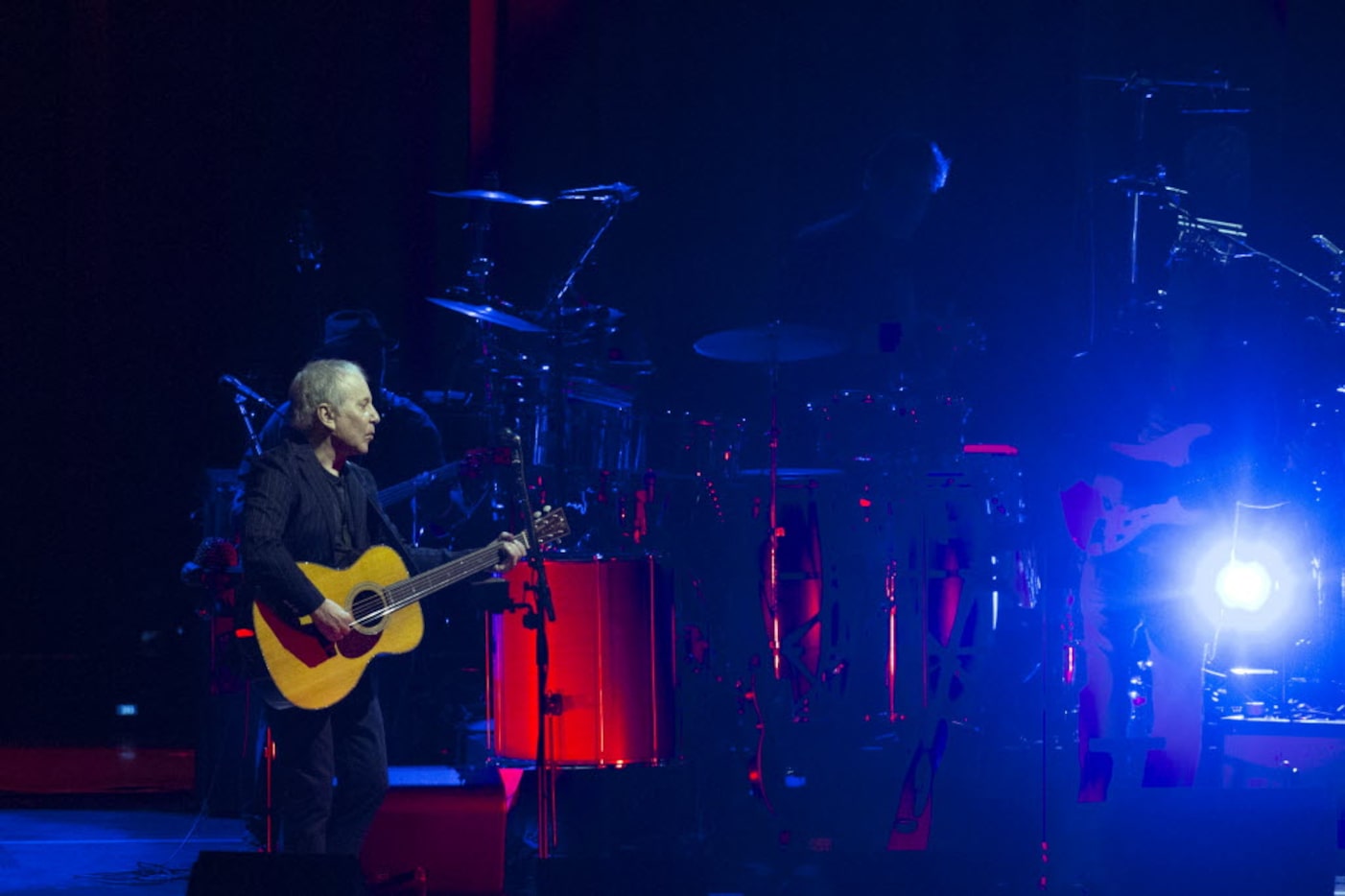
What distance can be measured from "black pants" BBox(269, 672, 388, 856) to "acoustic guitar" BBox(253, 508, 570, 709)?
0.08 metres

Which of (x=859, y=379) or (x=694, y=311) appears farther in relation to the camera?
(x=694, y=311)

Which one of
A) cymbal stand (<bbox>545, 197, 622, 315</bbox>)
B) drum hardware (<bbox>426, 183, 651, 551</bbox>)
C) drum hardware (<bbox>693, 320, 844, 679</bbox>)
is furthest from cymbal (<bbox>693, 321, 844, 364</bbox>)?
cymbal stand (<bbox>545, 197, 622, 315</bbox>)

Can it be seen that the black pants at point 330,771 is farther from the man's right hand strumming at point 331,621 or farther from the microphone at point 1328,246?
the microphone at point 1328,246

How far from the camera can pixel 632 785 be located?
5.64 m

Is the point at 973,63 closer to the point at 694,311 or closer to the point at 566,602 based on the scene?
the point at 694,311

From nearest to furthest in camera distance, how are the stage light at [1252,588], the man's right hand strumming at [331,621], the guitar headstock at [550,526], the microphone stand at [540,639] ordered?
the man's right hand strumming at [331,621]
the microphone stand at [540,639]
the guitar headstock at [550,526]
the stage light at [1252,588]

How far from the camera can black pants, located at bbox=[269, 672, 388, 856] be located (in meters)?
4.03

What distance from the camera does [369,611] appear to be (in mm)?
4211

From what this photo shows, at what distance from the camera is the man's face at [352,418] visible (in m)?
4.28

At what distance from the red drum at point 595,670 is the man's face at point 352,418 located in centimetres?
A: 122

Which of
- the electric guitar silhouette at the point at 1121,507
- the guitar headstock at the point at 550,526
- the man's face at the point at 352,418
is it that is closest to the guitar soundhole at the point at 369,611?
the man's face at the point at 352,418

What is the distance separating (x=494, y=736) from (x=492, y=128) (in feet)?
11.1

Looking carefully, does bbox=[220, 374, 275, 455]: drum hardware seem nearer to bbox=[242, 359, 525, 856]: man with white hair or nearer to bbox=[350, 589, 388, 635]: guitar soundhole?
bbox=[242, 359, 525, 856]: man with white hair

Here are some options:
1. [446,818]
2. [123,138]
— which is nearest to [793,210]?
[123,138]
